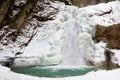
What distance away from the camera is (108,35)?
18.3 m

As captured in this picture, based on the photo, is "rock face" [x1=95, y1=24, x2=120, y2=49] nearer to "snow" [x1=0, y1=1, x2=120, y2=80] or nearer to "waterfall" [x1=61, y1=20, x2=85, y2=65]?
"snow" [x1=0, y1=1, x2=120, y2=80]

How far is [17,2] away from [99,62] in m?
6.61

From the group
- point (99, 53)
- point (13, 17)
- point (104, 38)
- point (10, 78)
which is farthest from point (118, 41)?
point (10, 78)

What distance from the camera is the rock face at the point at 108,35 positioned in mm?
18297

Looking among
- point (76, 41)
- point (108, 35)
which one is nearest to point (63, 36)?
point (76, 41)

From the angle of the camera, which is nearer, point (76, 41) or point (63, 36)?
point (63, 36)

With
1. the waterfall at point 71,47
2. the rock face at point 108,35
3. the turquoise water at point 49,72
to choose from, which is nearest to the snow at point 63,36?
the waterfall at point 71,47

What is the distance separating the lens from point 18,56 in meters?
14.8

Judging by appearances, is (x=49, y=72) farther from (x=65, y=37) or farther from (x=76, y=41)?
(x=76, y=41)

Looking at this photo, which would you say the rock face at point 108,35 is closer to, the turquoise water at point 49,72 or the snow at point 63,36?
the snow at point 63,36

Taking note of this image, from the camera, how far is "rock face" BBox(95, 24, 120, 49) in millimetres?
18297

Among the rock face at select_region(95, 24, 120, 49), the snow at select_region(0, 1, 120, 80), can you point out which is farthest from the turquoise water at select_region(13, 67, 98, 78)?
the rock face at select_region(95, 24, 120, 49)

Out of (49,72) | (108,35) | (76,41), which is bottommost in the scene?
(108,35)

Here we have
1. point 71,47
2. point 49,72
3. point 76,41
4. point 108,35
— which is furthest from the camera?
point 108,35
